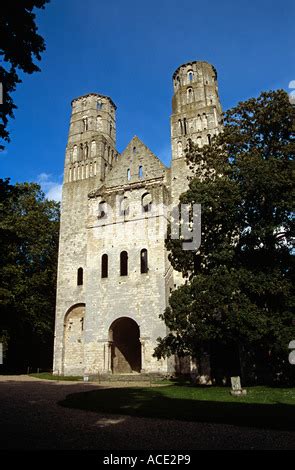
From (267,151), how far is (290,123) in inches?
65.8

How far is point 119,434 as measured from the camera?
823 cm

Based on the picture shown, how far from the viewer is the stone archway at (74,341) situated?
95.6 feet

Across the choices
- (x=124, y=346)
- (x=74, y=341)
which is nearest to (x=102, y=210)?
(x=74, y=341)

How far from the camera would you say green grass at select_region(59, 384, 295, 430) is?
9.70 metres

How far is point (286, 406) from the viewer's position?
38.2 ft

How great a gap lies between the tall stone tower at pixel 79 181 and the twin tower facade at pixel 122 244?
0.09m

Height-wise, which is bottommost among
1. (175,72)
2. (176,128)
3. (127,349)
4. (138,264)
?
(127,349)

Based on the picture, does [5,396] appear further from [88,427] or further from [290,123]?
[290,123]

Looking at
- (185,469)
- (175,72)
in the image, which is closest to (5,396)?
(185,469)

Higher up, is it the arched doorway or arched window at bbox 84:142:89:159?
arched window at bbox 84:142:89:159

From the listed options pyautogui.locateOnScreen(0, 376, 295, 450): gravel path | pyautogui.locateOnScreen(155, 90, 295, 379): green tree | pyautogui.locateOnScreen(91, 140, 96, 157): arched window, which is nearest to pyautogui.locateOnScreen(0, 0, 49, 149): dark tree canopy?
pyautogui.locateOnScreen(0, 376, 295, 450): gravel path

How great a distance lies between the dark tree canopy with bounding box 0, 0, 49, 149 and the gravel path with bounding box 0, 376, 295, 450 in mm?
7205

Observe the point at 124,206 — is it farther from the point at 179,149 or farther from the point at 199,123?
the point at 199,123

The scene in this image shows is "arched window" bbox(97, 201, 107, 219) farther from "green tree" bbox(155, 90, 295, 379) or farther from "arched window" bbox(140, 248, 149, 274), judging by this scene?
"green tree" bbox(155, 90, 295, 379)
